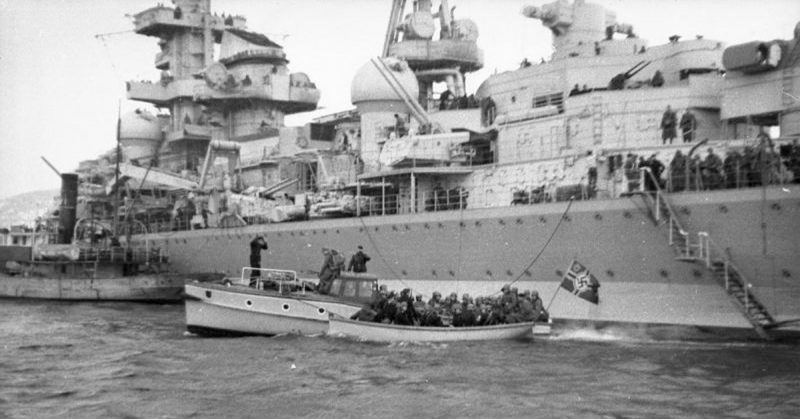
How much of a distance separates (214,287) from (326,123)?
19297 millimetres

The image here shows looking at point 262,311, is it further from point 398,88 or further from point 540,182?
point 398,88

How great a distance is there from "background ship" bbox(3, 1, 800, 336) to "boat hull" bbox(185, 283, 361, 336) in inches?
244

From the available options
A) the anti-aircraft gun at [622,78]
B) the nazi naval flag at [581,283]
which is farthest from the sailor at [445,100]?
the nazi naval flag at [581,283]

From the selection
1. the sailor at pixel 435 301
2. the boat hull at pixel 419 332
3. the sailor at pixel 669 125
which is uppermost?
the sailor at pixel 669 125

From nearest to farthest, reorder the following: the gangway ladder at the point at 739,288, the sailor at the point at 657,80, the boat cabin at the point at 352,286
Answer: the gangway ladder at the point at 739,288 < the boat cabin at the point at 352,286 < the sailor at the point at 657,80

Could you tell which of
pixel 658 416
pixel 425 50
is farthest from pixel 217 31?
pixel 658 416

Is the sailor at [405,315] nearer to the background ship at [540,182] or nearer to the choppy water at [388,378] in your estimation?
the choppy water at [388,378]

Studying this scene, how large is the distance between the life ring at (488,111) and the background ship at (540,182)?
7cm

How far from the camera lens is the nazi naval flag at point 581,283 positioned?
982 inches

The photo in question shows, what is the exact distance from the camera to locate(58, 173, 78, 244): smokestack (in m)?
45.5

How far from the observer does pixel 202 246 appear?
4169cm

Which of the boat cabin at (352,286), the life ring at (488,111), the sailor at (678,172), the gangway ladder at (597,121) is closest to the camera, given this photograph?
the sailor at (678,172)

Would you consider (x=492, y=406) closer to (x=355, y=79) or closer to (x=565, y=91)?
(x=565, y=91)

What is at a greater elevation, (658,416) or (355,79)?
(355,79)
